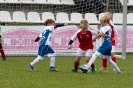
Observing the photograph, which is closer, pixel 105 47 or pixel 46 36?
pixel 105 47

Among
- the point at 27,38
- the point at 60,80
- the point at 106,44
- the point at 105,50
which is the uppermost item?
the point at 106,44

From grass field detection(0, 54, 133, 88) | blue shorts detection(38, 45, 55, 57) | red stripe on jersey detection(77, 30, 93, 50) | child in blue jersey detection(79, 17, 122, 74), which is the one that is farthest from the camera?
blue shorts detection(38, 45, 55, 57)

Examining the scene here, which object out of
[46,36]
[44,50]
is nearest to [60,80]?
[44,50]

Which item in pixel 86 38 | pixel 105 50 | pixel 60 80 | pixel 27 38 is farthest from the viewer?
pixel 27 38

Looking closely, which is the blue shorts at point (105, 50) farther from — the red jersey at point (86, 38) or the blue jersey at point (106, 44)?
the red jersey at point (86, 38)

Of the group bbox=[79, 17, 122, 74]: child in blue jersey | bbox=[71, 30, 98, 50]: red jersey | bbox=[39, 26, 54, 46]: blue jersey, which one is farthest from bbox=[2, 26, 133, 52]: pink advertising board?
bbox=[79, 17, 122, 74]: child in blue jersey

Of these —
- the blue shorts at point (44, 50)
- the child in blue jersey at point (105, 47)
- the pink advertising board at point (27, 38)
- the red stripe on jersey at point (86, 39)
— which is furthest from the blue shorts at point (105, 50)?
the pink advertising board at point (27, 38)

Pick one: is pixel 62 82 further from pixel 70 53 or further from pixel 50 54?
pixel 70 53

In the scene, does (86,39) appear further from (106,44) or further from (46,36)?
(46,36)

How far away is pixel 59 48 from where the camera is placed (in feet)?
67.1

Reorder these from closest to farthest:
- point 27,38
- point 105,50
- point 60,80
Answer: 1. point 60,80
2. point 105,50
3. point 27,38

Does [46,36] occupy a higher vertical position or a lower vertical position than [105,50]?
higher

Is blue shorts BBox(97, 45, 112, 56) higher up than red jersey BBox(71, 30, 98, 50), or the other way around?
red jersey BBox(71, 30, 98, 50)

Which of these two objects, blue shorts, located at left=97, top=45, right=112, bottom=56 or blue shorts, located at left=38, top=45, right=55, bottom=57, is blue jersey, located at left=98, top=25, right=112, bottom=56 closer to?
blue shorts, located at left=97, top=45, right=112, bottom=56
